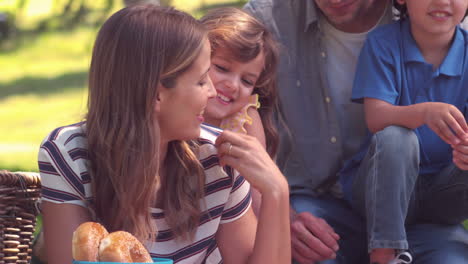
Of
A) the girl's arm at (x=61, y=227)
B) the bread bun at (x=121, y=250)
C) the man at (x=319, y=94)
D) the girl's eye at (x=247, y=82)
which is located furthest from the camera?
the man at (x=319, y=94)

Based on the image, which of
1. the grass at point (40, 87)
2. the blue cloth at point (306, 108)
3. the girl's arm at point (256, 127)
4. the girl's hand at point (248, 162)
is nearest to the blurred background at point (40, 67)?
the grass at point (40, 87)

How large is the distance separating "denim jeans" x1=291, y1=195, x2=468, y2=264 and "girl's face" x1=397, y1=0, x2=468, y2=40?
824 millimetres

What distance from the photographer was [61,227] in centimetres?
233

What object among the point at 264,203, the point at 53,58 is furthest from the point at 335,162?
the point at 53,58

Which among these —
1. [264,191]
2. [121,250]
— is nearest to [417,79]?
[264,191]

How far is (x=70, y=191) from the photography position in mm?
2363

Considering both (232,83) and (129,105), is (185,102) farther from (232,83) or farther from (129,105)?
(232,83)

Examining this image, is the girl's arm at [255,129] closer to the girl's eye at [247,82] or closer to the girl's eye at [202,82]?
the girl's eye at [247,82]

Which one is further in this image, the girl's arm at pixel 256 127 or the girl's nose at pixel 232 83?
the girl's arm at pixel 256 127

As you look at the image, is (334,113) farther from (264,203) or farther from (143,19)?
(143,19)

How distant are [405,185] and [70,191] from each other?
4.22 ft

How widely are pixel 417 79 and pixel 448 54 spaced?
167 millimetres

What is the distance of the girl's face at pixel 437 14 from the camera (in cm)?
→ 315

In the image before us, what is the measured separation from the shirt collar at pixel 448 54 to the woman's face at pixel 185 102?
1.14 metres
